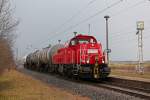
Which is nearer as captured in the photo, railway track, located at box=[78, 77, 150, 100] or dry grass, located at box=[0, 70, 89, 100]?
dry grass, located at box=[0, 70, 89, 100]

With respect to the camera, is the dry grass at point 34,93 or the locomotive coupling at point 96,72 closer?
the dry grass at point 34,93

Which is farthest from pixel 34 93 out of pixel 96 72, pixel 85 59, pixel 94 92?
pixel 85 59

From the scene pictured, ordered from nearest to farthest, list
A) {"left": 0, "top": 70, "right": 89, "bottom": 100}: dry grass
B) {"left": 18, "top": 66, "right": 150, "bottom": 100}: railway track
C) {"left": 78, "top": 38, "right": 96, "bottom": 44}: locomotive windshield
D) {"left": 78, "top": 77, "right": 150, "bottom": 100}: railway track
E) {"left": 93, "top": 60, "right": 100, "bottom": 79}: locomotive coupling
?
{"left": 0, "top": 70, "right": 89, "bottom": 100}: dry grass → {"left": 18, "top": 66, "right": 150, "bottom": 100}: railway track → {"left": 78, "top": 77, "right": 150, "bottom": 100}: railway track → {"left": 93, "top": 60, "right": 100, "bottom": 79}: locomotive coupling → {"left": 78, "top": 38, "right": 96, "bottom": 44}: locomotive windshield

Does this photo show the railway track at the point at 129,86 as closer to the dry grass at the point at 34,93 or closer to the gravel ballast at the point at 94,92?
the gravel ballast at the point at 94,92

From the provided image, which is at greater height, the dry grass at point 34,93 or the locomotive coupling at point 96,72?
the locomotive coupling at point 96,72

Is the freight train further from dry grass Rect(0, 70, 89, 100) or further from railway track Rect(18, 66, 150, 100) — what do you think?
dry grass Rect(0, 70, 89, 100)

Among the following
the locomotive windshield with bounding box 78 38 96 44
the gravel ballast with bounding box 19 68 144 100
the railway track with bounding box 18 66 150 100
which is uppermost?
the locomotive windshield with bounding box 78 38 96 44

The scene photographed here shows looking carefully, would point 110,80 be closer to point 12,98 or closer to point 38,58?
point 12,98

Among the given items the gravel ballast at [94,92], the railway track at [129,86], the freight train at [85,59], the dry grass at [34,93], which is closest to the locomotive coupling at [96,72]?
the freight train at [85,59]

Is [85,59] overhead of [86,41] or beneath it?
beneath

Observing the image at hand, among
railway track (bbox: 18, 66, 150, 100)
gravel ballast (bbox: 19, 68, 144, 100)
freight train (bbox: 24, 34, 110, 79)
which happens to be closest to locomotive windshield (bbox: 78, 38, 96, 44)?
freight train (bbox: 24, 34, 110, 79)

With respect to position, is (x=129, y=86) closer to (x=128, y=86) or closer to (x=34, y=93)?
(x=128, y=86)

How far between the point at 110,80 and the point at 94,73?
2344 millimetres

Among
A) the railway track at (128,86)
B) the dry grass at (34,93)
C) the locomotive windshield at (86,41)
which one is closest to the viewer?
the dry grass at (34,93)
